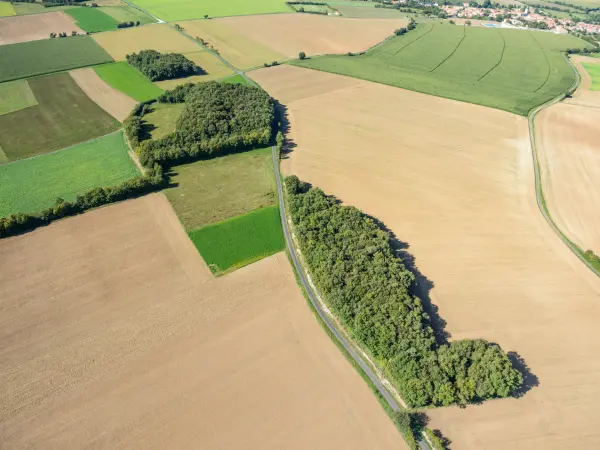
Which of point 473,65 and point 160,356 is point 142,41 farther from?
point 160,356

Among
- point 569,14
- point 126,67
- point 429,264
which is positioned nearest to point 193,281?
point 429,264

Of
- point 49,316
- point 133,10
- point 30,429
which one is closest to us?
point 30,429

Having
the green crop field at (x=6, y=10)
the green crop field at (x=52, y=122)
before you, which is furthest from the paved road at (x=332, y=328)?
the green crop field at (x=6, y=10)

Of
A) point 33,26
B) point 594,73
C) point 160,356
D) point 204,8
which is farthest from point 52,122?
point 594,73

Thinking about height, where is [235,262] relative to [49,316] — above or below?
above

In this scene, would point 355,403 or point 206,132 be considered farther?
point 206,132

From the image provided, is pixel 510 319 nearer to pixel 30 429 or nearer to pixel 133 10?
pixel 30 429

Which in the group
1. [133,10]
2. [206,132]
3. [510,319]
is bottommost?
[510,319]

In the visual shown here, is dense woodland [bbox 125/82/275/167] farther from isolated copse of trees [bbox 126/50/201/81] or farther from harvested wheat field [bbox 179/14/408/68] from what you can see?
harvested wheat field [bbox 179/14/408/68]
